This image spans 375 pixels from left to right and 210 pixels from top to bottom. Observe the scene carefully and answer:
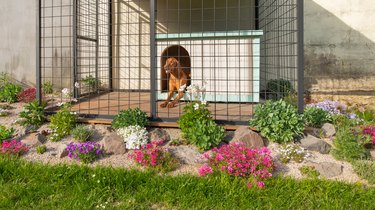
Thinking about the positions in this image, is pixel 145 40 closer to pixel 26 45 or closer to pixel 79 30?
pixel 79 30

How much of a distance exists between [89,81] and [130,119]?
342cm

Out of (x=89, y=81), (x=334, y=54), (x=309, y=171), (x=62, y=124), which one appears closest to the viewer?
(x=309, y=171)

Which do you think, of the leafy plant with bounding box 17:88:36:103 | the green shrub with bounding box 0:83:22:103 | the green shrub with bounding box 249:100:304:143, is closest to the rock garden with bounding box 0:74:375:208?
the green shrub with bounding box 249:100:304:143

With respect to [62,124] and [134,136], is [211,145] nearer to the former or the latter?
[134,136]

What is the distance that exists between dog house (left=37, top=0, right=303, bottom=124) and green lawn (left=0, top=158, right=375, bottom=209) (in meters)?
2.12

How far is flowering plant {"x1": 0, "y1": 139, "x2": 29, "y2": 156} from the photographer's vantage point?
3875 mm

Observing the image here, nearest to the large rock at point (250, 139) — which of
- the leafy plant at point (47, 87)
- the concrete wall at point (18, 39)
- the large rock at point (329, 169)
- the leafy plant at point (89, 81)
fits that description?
the large rock at point (329, 169)

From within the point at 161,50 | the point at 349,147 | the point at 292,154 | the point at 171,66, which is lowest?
the point at 292,154

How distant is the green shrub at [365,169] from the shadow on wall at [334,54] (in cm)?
483

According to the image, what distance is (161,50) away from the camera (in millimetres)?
6629

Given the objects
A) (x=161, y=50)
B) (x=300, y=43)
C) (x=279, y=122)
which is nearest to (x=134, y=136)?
(x=279, y=122)

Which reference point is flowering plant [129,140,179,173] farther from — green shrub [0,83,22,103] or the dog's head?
green shrub [0,83,22,103]

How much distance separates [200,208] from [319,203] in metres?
1.17

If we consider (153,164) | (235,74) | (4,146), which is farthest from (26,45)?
(153,164)
